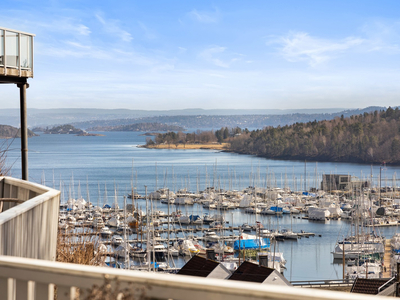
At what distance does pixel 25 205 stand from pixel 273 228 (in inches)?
1652

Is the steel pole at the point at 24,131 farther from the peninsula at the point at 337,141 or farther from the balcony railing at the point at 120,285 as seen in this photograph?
the peninsula at the point at 337,141

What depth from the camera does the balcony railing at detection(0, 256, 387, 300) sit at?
161 centimetres

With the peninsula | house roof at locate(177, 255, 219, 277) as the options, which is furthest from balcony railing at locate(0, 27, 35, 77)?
the peninsula

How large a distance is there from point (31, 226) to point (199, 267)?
10608mm

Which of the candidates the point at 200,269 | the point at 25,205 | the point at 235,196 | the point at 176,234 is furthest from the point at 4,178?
the point at 235,196

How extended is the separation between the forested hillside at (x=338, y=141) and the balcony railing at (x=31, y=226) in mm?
119892

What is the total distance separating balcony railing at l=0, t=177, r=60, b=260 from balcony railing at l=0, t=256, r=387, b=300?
3.71ft

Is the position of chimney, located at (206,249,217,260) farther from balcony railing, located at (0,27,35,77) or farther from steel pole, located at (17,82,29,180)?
balcony railing, located at (0,27,35,77)

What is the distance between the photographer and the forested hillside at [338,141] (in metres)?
121

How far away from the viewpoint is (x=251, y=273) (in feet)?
43.2

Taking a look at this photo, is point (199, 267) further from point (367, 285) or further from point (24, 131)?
point (24, 131)

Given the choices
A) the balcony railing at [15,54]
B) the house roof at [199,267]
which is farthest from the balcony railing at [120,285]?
the house roof at [199,267]

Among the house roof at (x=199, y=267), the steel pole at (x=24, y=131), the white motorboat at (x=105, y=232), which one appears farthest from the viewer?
the white motorboat at (x=105, y=232)

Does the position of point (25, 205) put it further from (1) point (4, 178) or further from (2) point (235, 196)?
(2) point (235, 196)
